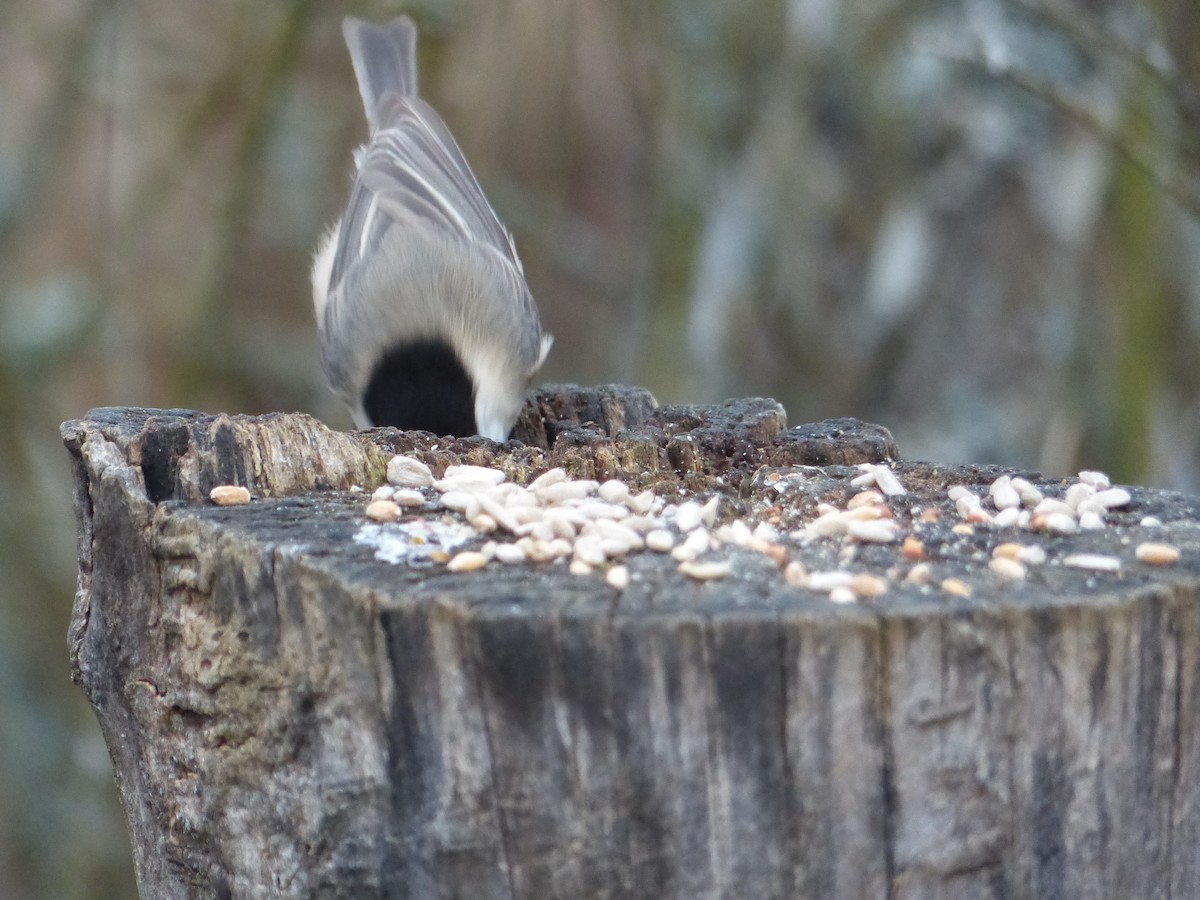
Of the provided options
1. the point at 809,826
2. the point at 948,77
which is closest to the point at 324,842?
the point at 809,826

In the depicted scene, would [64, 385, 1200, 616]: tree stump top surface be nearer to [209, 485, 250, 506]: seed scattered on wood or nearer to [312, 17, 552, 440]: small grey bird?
[209, 485, 250, 506]: seed scattered on wood

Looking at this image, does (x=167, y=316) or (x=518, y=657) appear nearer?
(x=518, y=657)

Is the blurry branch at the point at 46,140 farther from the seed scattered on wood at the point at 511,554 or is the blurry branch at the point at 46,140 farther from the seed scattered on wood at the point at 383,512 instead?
the seed scattered on wood at the point at 511,554

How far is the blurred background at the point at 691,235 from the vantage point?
349cm

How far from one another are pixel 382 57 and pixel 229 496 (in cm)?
233

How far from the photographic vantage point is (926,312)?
4.25 metres

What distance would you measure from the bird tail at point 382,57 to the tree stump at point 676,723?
2.35 metres

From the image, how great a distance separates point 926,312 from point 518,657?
10.8 ft

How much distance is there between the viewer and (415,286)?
2803 millimetres

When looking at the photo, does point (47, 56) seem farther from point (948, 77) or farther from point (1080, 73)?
point (1080, 73)

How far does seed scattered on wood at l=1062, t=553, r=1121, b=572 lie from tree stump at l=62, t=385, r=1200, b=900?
0.04 ft

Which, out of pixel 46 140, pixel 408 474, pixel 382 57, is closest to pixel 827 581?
pixel 408 474

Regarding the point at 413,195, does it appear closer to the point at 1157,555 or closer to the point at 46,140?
the point at 46,140

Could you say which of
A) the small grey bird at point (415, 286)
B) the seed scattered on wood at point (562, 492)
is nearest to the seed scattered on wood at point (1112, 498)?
the seed scattered on wood at point (562, 492)
